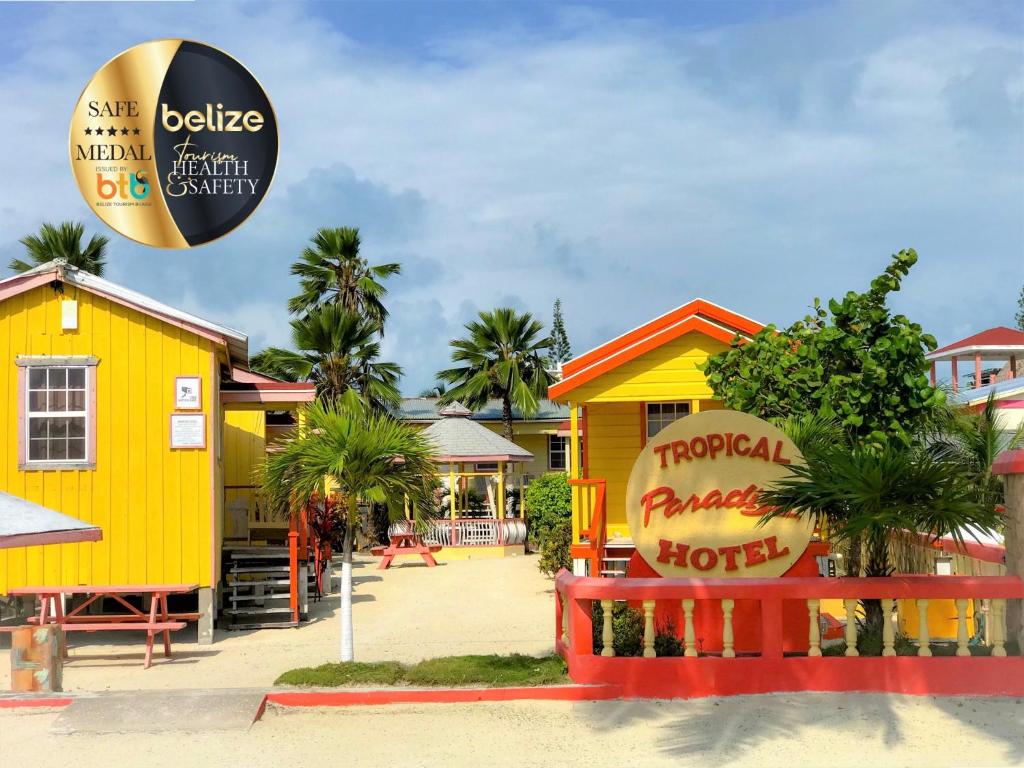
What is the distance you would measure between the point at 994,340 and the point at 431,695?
27312 millimetres

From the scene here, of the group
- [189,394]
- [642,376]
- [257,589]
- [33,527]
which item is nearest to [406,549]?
[257,589]

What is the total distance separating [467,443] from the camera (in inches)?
1258

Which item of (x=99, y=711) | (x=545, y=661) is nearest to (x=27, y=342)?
(x=99, y=711)

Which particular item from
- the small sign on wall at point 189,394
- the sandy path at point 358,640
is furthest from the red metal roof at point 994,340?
the small sign on wall at point 189,394

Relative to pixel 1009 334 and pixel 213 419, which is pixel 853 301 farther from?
pixel 1009 334

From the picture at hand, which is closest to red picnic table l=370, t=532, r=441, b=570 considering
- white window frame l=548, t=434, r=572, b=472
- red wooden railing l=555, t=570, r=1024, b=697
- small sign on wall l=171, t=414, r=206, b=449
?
white window frame l=548, t=434, r=572, b=472

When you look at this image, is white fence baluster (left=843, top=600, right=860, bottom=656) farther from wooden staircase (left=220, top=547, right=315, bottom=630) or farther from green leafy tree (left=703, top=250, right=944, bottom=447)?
wooden staircase (left=220, top=547, right=315, bottom=630)

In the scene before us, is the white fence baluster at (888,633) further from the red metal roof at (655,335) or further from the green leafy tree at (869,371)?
the red metal roof at (655,335)

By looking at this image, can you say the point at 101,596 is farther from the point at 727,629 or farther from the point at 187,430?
the point at 727,629

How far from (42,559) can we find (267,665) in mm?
4048

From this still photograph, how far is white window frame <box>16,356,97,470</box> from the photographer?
15.6 meters

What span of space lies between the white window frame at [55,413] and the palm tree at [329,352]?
15.4m

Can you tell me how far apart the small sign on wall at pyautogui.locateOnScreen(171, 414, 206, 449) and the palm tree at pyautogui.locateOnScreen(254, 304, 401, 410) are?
50.3 ft

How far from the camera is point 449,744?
9039mm
